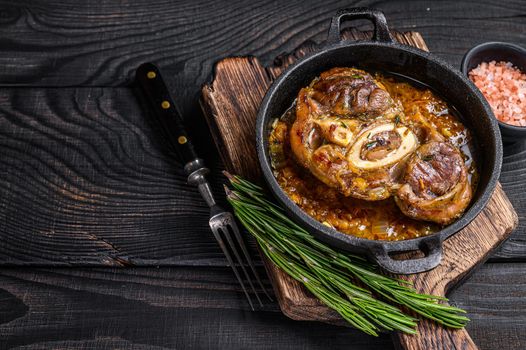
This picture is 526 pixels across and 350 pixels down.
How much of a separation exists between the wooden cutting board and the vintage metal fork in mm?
146

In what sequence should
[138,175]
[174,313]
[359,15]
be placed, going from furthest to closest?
[138,175]
[174,313]
[359,15]

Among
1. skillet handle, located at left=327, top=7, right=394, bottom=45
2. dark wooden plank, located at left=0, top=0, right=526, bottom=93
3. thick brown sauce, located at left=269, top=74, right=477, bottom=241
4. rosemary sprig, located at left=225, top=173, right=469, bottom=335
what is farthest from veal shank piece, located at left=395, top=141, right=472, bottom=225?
dark wooden plank, located at left=0, top=0, right=526, bottom=93

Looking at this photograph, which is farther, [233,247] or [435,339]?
[233,247]

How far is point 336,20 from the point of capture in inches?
105

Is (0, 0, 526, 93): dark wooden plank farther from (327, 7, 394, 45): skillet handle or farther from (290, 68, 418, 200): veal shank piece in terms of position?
(290, 68, 418, 200): veal shank piece

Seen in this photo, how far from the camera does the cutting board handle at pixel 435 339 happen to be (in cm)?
251

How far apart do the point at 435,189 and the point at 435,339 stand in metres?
0.62

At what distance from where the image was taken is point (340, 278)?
2.54 m

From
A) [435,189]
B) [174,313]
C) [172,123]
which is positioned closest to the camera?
[435,189]

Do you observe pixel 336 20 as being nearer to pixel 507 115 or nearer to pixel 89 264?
pixel 507 115

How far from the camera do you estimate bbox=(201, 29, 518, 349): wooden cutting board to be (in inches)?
101

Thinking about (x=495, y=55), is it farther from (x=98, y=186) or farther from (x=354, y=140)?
(x=98, y=186)

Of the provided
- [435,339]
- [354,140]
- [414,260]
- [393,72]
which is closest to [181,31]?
[393,72]

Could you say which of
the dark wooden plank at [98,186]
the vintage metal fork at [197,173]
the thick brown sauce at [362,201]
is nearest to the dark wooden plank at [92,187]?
the dark wooden plank at [98,186]
